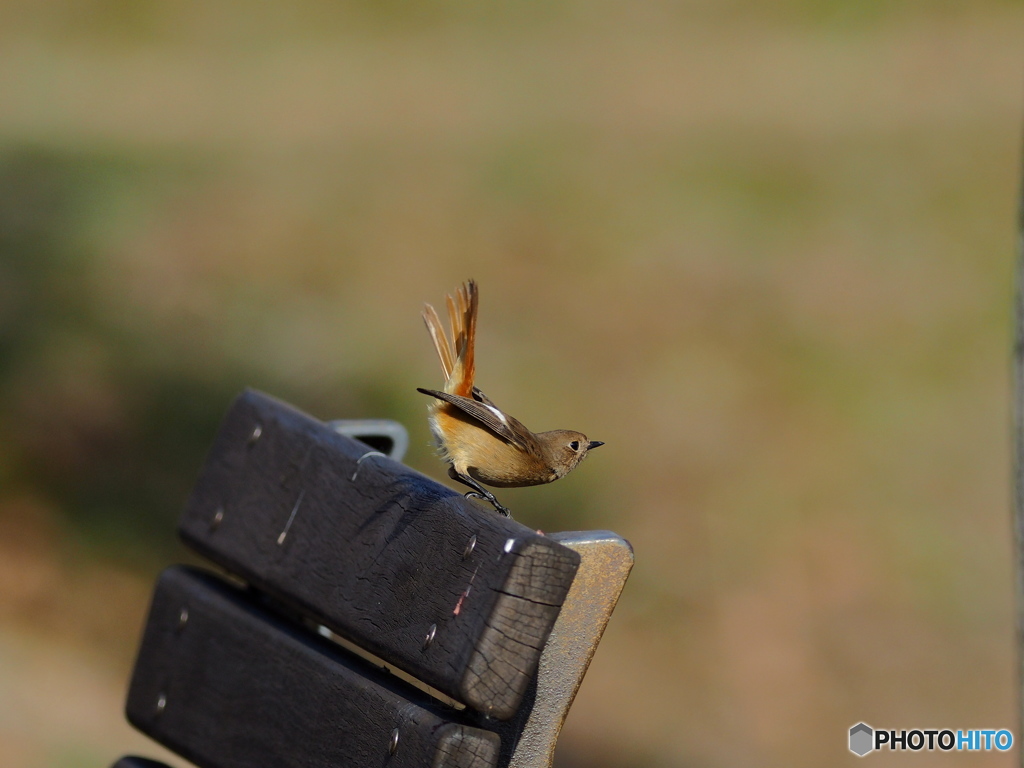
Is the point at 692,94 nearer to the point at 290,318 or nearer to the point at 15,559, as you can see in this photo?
the point at 290,318

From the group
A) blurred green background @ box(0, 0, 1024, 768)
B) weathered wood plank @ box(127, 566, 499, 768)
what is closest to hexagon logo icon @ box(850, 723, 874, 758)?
blurred green background @ box(0, 0, 1024, 768)

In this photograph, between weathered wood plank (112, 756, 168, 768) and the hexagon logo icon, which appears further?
the hexagon logo icon

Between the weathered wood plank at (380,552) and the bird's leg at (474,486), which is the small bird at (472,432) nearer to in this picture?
the bird's leg at (474,486)

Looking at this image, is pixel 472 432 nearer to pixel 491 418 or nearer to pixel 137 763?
pixel 491 418

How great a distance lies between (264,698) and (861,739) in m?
4.33

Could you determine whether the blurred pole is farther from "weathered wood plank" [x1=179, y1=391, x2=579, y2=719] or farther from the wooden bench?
"weathered wood plank" [x1=179, y1=391, x2=579, y2=719]

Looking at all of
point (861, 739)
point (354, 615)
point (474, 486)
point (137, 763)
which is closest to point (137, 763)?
point (137, 763)

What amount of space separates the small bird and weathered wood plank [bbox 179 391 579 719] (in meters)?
0.70

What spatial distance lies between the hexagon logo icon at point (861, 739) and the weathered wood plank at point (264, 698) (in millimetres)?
4050

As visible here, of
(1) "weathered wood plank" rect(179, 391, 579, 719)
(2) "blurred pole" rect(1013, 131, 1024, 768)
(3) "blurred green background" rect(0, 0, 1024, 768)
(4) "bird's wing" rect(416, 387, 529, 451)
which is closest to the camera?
(1) "weathered wood plank" rect(179, 391, 579, 719)

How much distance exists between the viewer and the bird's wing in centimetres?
323

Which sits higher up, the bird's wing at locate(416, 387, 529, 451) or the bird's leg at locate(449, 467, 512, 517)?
the bird's wing at locate(416, 387, 529, 451)

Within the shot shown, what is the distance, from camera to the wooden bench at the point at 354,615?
1963mm

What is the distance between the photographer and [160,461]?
660 cm
